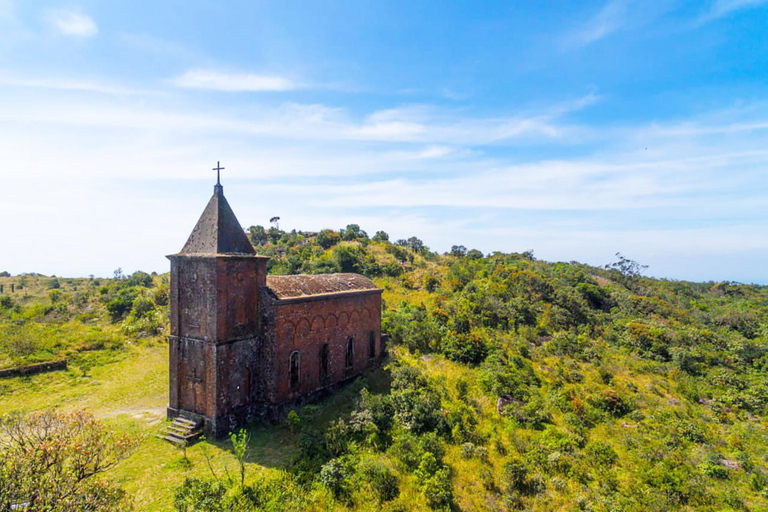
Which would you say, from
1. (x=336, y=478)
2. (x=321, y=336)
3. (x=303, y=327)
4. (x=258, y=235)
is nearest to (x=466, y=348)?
(x=321, y=336)

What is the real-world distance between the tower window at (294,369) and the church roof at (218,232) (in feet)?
16.2

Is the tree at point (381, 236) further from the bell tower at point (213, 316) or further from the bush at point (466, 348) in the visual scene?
the bell tower at point (213, 316)

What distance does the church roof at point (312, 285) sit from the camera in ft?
57.0

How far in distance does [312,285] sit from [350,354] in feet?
15.7

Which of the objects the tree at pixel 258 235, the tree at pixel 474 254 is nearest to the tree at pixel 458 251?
the tree at pixel 474 254

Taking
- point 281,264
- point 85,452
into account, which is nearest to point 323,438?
point 85,452

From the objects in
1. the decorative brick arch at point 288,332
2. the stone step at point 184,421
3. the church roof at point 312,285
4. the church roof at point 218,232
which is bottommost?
the stone step at point 184,421

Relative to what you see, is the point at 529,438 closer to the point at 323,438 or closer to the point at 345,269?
the point at 323,438

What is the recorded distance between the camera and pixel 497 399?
18984 millimetres

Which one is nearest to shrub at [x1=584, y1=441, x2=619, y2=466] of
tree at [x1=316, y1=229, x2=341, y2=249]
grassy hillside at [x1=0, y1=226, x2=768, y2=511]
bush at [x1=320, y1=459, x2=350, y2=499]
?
grassy hillside at [x1=0, y1=226, x2=768, y2=511]

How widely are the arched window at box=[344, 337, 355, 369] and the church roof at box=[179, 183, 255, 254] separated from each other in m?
7.72

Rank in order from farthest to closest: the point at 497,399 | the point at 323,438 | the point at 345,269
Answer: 1. the point at 345,269
2. the point at 497,399
3. the point at 323,438

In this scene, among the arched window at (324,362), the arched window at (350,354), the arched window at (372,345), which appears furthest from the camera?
the arched window at (372,345)

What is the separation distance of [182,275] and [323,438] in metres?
8.57
